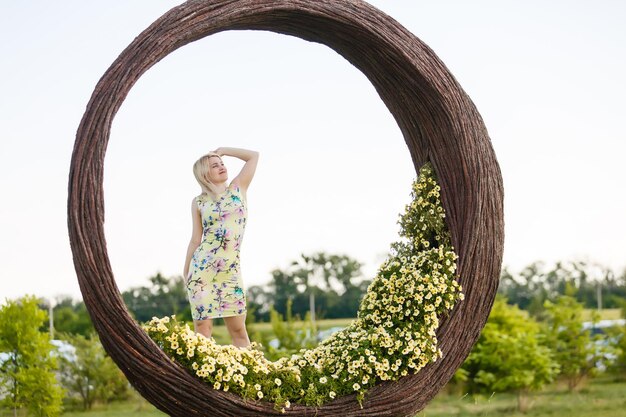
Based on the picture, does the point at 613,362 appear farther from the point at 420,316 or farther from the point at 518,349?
the point at 420,316

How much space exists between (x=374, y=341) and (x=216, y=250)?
121 centimetres

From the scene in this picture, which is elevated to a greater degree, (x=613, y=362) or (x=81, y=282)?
(x=81, y=282)

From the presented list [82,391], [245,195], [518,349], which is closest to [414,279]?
[245,195]

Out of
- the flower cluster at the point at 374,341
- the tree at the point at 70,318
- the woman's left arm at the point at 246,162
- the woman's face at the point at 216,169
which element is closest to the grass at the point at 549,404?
the flower cluster at the point at 374,341

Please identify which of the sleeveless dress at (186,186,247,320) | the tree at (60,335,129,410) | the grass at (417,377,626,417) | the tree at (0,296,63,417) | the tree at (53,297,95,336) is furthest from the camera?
the tree at (53,297,95,336)

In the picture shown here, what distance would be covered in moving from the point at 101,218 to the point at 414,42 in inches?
100

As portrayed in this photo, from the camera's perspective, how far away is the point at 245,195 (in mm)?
5434

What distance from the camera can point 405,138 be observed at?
619cm

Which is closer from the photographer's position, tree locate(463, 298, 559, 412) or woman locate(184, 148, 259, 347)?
woman locate(184, 148, 259, 347)

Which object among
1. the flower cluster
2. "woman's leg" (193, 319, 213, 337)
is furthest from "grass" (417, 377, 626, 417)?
"woman's leg" (193, 319, 213, 337)

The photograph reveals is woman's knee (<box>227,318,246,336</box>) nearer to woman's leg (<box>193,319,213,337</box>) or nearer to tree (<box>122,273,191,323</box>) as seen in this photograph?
woman's leg (<box>193,319,213,337</box>)

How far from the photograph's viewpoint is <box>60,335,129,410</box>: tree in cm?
962

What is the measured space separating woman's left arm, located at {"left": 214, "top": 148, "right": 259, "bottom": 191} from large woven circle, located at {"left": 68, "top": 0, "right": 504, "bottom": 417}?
78cm

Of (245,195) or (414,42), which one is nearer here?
(245,195)
